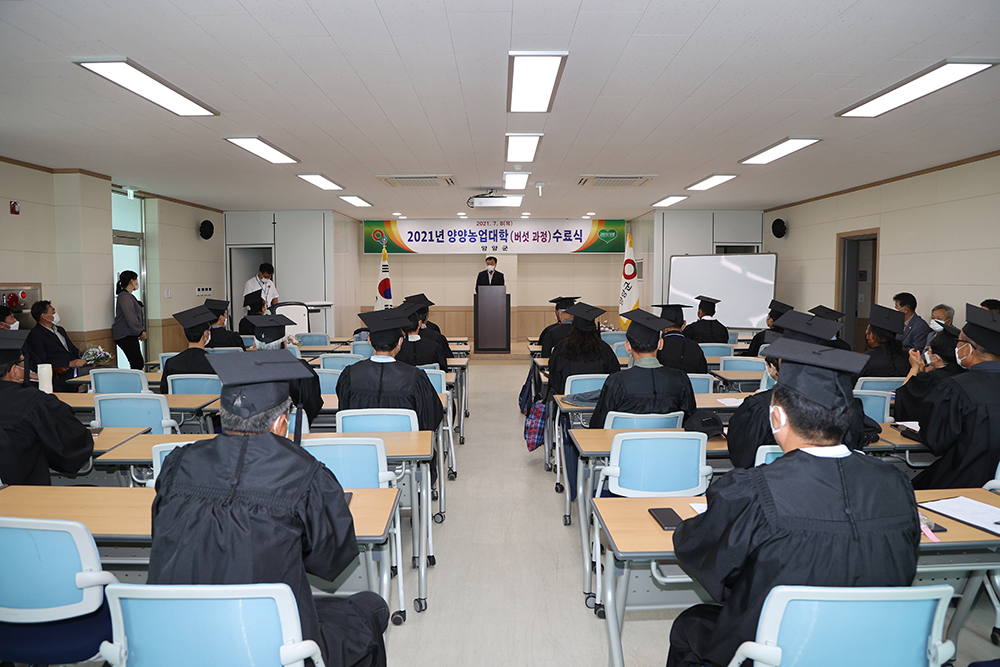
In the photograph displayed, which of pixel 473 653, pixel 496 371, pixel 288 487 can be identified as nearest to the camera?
pixel 288 487

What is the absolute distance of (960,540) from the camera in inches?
79.0

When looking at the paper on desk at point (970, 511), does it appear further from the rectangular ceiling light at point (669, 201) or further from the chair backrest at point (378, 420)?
the rectangular ceiling light at point (669, 201)

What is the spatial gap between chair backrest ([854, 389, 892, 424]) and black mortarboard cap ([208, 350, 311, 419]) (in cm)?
371

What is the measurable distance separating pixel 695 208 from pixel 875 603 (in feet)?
35.7

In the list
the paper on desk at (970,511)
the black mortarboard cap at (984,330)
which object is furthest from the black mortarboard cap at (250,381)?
the black mortarboard cap at (984,330)

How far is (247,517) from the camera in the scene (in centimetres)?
154

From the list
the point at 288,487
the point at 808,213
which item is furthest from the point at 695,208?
the point at 288,487

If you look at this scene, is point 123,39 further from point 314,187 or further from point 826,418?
point 314,187

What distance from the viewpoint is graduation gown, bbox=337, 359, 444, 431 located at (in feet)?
12.5

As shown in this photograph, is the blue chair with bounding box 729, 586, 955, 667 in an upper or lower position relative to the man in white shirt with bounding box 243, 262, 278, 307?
lower

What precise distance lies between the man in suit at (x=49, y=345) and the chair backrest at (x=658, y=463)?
583cm

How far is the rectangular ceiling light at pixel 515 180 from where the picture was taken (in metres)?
7.68

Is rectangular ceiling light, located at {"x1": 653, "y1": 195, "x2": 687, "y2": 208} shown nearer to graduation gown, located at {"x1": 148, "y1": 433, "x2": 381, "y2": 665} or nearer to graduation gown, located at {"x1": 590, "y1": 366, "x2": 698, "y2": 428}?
graduation gown, located at {"x1": 590, "y1": 366, "x2": 698, "y2": 428}

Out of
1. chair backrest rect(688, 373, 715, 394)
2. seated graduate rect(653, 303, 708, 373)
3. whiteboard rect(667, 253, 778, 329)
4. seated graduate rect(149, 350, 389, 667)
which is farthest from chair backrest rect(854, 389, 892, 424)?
whiteboard rect(667, 253, 778, 329)
